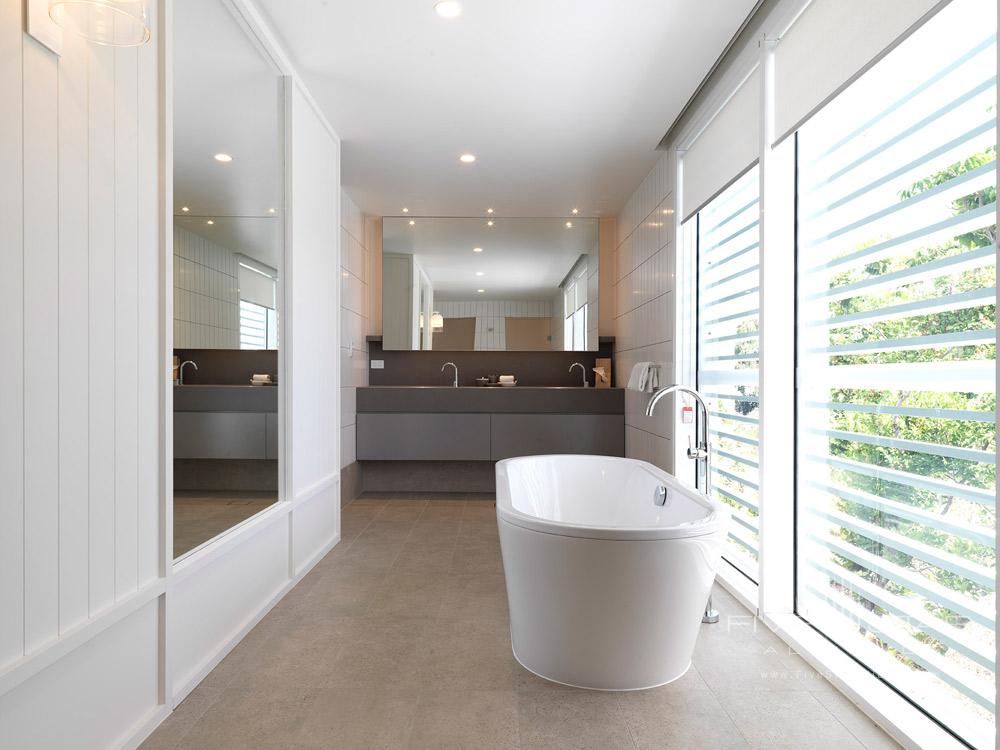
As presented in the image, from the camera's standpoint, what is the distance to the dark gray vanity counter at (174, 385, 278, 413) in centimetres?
200

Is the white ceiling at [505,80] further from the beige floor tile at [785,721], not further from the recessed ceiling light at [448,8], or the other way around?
the beige floor tile at [785,721]

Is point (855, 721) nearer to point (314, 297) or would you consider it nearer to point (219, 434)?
point (219, 434)

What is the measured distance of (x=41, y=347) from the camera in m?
1.37

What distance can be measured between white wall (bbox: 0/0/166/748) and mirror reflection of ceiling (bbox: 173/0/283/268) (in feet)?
0.60

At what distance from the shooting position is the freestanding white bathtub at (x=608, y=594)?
6.06 feet

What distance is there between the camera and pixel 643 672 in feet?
6.48

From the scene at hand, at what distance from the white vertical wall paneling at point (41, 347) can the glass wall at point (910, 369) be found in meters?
2.14

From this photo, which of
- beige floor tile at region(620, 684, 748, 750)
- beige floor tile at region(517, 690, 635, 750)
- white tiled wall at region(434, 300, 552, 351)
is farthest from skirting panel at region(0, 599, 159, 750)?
white tiled wall at region(434, 300, 552, 351)

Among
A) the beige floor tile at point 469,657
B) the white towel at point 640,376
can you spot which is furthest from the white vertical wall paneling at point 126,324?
the white towel at point 640,376

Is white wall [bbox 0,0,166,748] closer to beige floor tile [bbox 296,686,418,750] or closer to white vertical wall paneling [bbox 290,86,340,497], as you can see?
beige floor tile [bbox 296,686,418,750]

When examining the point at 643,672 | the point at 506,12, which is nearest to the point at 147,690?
the point at 643,672

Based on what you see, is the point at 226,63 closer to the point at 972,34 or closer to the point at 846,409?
the point at 972,34

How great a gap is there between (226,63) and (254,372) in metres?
1.18

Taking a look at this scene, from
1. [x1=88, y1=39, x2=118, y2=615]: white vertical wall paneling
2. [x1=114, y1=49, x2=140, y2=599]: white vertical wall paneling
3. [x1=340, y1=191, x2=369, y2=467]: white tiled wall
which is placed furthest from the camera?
[x1=340, y1=191, x2=369, y2=467]: white tiled wall
